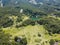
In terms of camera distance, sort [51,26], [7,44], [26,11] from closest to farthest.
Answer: [7,44]
[51,26]
[26,11]

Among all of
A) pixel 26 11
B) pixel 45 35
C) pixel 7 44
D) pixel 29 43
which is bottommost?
pixel 26 11

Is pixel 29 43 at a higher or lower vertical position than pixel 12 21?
higher

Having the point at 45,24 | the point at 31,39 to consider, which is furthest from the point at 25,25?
the point at 31,39

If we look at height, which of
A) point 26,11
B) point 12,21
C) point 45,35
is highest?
point 45,35

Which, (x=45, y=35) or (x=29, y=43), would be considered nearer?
(x=29, y=43)

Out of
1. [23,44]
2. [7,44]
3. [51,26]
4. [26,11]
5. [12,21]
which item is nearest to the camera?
[7,44]

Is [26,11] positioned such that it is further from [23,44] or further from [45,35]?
[23,44]

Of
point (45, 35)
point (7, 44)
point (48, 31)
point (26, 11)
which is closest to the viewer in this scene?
point (7, 44)

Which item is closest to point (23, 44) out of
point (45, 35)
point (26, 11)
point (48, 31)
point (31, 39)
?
point (31, 39)

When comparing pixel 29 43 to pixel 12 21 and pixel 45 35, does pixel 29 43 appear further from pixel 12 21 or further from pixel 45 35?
pixel 12 21
